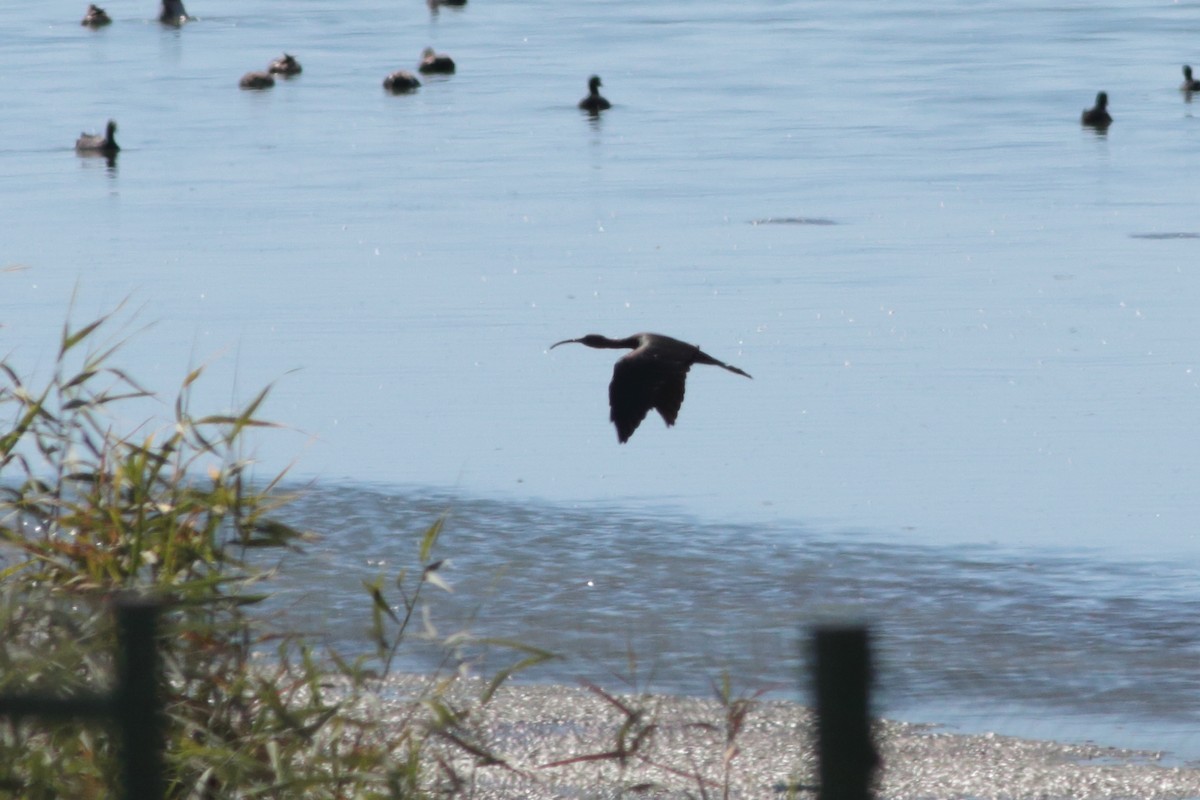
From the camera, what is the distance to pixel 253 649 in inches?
232

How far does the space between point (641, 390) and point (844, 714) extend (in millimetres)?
4818

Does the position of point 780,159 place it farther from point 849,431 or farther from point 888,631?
point 888,631

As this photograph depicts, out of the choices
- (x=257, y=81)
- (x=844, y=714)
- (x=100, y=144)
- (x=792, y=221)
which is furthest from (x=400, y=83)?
(x=844, y=714)

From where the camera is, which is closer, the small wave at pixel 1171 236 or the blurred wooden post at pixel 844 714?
the blurred wooden post at pixel 844 714

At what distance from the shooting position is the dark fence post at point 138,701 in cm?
196

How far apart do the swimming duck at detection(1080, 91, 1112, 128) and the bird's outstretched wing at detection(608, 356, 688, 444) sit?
59.9ft

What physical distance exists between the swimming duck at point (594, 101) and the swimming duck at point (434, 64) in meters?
6.66

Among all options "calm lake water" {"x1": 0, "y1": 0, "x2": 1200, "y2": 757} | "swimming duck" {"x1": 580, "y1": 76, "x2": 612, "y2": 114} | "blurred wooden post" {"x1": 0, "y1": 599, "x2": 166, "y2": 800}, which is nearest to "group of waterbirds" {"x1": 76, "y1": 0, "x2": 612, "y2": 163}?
"swimming duck" {"x1": 580, "y1": 76, "x2": 612, "y2": 114}

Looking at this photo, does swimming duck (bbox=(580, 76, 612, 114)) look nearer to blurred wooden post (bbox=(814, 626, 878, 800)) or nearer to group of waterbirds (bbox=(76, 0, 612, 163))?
group of waterbirds (bbox=(76, 0, 612, 163))

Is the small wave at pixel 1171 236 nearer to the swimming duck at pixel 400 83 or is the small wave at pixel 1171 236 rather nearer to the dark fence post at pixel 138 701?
the dark fence post at pixel 138 701

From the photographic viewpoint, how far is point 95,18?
1799 inches

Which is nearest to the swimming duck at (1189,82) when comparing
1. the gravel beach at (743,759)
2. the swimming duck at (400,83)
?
the swimming duck at (400,83)

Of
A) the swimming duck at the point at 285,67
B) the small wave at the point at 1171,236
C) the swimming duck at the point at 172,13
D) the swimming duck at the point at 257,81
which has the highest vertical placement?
the swimming duck at the point at 172,13

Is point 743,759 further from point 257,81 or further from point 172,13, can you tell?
point 172,13
